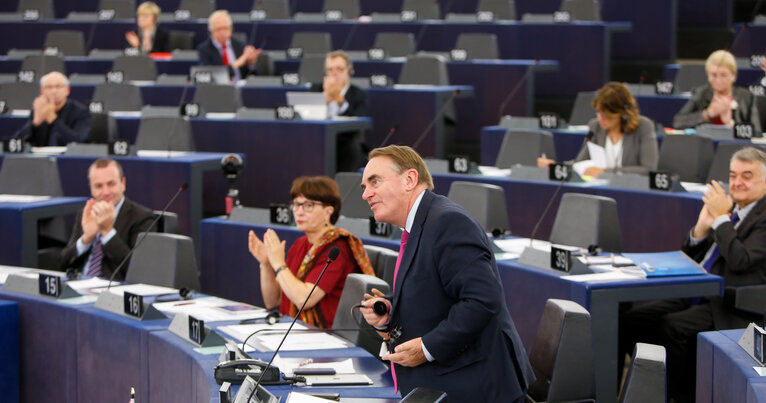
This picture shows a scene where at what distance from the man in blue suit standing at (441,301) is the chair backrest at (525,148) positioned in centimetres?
359

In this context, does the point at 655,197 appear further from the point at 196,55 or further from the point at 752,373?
the point at 196,55

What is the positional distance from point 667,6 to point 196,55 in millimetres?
3909

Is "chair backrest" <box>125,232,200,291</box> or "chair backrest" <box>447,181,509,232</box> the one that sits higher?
"chair backrest" <box>447,181,509,232</box>

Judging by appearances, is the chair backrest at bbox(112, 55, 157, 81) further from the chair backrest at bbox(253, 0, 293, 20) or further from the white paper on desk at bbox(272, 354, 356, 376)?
the white paper on desk at bbox(272, 354, 356, 376)

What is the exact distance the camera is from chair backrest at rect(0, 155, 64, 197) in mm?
5484

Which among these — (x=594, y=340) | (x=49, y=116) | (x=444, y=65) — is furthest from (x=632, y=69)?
(x=594, y=340)

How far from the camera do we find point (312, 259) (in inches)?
142

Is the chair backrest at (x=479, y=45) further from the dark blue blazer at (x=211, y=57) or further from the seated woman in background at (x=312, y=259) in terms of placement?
the seated woman in background at (x=312, y=259)

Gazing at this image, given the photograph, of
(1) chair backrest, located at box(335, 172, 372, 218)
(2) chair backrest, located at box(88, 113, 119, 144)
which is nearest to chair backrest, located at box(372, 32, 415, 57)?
(2) chair backrest, located at box(88, 113, 119, 144)

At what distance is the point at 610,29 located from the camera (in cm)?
800

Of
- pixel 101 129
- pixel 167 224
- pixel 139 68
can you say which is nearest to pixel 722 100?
pixel 167 224

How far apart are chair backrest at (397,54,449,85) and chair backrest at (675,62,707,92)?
1686 millimetres

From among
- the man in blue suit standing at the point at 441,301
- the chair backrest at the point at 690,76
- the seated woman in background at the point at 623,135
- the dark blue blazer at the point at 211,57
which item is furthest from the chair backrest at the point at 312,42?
the man in blue suit standing at the point at 441,301

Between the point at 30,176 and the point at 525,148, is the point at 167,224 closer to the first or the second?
the point at 30,176
